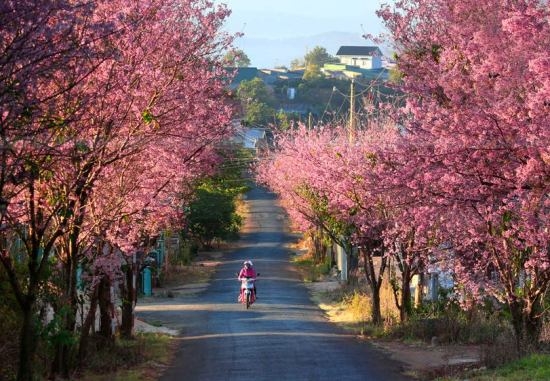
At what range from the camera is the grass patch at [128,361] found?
18.4 m

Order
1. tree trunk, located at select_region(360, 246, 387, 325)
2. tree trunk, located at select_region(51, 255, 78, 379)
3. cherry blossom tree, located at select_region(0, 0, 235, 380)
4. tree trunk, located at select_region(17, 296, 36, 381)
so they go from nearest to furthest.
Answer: cherry blossom tree, located at select_region(0, 0, 235, 380) → tree trunk, located at select_region(17, 296, 36, 381) → tree trunk, located at select_region(51, 255, 78, 379) → tree trunk, located at select_region(360, 246, 387, 325)

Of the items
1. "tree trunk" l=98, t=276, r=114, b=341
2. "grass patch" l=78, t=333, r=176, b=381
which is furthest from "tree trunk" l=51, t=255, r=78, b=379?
"tree trunk" l=98, t=276, r=114, b=341

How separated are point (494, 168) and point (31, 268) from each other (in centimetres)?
634

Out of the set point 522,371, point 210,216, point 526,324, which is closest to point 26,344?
point 522,371

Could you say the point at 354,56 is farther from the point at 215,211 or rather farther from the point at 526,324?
the point at 526,324

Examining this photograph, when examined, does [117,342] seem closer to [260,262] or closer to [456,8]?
[456,8]

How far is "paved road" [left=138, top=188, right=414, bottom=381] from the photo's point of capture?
1859 cm

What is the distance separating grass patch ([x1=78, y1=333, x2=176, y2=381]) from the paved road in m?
0.36

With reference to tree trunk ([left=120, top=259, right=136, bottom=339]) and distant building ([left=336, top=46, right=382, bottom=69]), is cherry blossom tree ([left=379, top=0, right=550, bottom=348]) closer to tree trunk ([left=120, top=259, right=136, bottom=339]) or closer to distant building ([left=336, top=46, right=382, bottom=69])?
tree trunk ([left=120, top=259, right=136, bottom=339])

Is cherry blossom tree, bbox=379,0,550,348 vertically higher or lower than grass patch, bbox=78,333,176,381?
higher

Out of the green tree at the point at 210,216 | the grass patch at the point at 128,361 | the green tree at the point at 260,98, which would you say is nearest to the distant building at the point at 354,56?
the green tree at the point at 260,98

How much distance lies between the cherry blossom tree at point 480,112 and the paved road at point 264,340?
4216mm

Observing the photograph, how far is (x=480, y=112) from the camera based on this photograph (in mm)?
13664

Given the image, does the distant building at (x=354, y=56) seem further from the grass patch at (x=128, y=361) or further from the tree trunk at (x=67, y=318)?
the tree trunk at (x=67, y=318)
